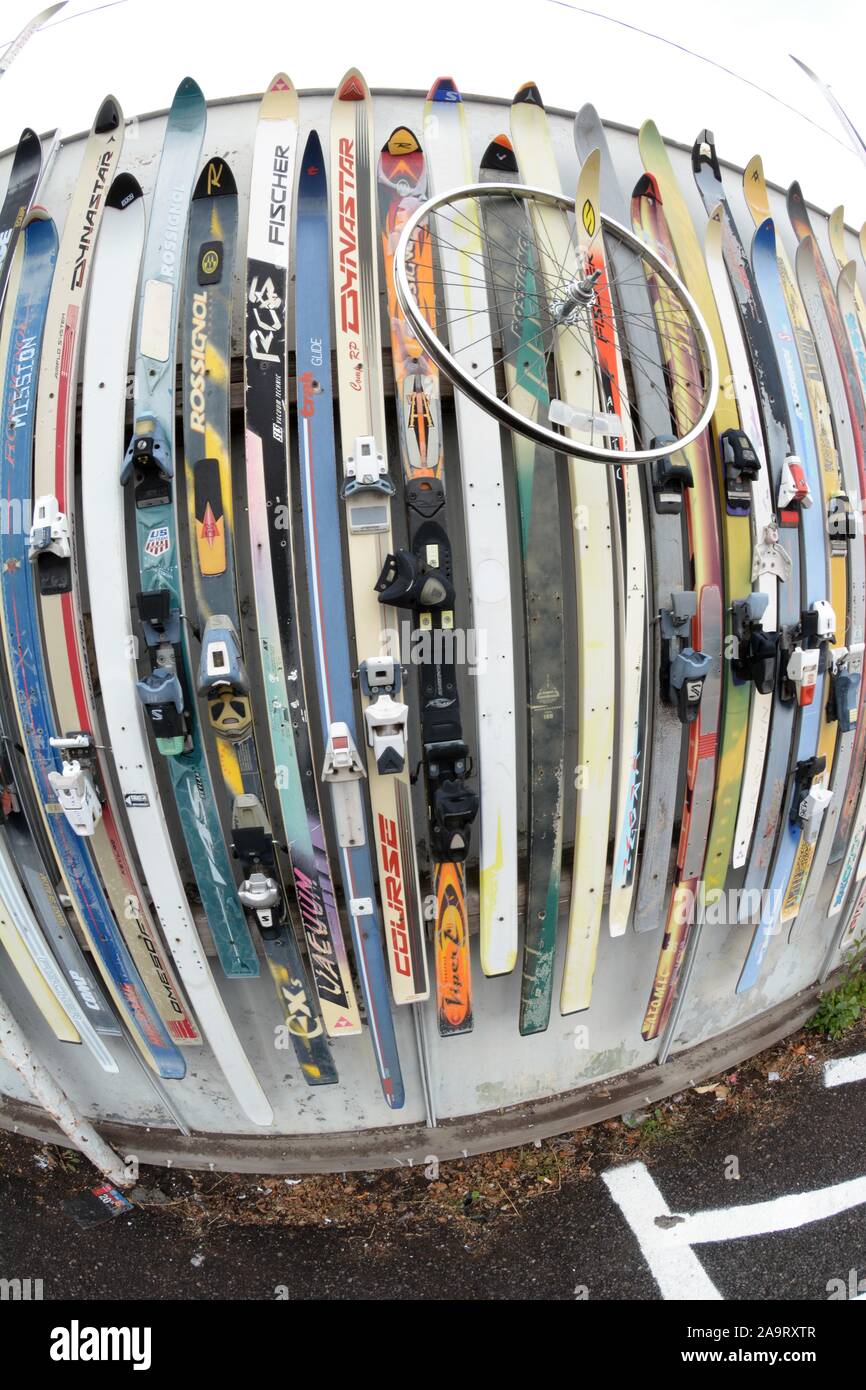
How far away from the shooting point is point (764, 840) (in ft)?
16.2

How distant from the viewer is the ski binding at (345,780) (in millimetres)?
3826

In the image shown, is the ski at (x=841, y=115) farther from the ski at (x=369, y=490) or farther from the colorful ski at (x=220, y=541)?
the colorful ski at (x=220, y=541)

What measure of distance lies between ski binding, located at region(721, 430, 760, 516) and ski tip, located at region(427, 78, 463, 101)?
2.72 metres

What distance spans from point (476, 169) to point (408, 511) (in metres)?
2.35

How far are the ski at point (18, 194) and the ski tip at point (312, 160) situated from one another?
1798 mm

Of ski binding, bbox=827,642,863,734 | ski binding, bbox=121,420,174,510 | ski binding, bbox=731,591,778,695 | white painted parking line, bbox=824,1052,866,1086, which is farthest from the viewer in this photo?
white painted parking line, bbox=824,1052,866,1086

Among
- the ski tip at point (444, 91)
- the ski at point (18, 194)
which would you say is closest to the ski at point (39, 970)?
the ski at point (18, 194)

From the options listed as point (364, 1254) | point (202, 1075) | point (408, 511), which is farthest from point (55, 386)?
point (364, 1254)

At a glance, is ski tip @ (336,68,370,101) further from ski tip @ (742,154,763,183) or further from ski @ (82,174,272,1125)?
ski tip @ (742,154,763,183)

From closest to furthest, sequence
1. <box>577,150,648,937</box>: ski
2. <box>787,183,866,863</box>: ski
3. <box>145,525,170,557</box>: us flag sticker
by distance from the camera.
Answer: <box>145,525,170,557</box>: us flag sticker < <box>577,150,648,937</box>: ski < <box>787,183,866,863</box>: ski

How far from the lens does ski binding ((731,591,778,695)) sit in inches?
168

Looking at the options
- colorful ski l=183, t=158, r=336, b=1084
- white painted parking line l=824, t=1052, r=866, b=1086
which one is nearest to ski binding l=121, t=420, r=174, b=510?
colorful ski l=183, t=158, r=336, b=1084

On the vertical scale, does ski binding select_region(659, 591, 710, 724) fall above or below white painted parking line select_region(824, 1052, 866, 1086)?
above
